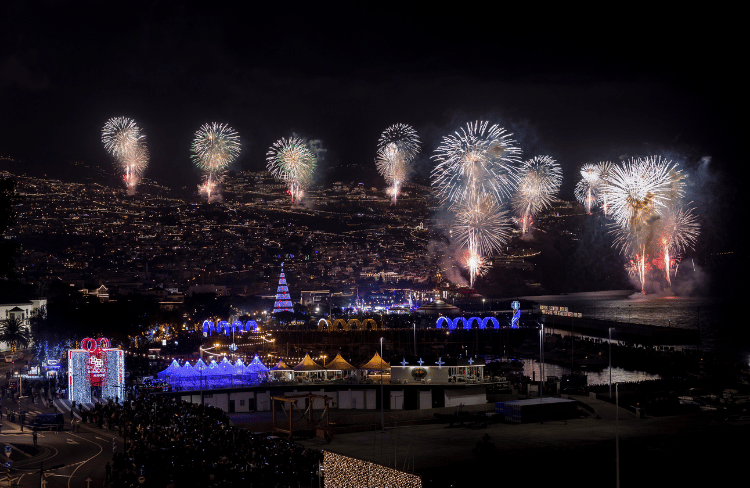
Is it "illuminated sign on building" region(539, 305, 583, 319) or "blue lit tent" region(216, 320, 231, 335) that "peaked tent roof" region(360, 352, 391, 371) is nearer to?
"blue lit tent" region(216, 320, 231, 335)

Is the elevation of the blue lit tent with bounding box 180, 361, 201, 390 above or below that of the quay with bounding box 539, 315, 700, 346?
above

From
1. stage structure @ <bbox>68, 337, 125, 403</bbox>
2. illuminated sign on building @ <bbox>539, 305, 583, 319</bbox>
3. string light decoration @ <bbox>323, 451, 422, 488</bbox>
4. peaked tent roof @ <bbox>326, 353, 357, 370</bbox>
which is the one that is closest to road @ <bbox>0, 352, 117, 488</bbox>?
stage structure @ <bbox>68, 337, 125, 403</bbox>

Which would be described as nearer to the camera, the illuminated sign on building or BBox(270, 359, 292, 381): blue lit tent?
BBox(270, 359, 292, 381): blue lit tent

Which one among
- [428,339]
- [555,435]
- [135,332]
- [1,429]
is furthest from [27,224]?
[555,435]

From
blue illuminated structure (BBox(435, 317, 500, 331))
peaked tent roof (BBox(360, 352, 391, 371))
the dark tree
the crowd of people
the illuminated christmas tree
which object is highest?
the dark tree

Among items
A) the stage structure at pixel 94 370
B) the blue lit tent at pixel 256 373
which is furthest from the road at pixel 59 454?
the blue lit tent at pixel 256 373

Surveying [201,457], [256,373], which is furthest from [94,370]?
[201,457]
